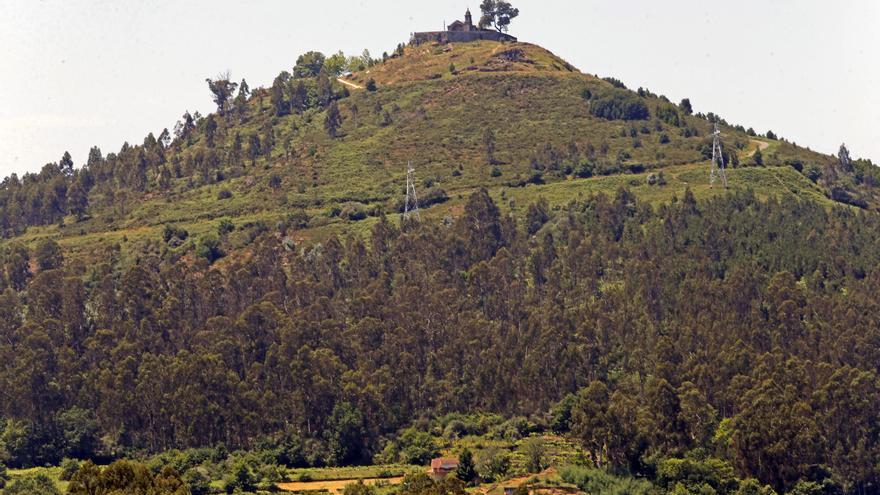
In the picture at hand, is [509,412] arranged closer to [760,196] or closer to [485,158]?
[760,196]

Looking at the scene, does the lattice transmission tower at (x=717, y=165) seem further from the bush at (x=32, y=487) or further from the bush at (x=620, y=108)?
the bush at (x=32, y=487)

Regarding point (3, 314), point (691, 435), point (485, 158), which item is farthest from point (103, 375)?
point (485, 158)

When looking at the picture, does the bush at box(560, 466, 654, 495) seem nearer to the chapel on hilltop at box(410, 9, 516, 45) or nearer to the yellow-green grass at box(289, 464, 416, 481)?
the yellow-green grass at box(289, 464, 416, 481)

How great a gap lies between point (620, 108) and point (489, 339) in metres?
64.2

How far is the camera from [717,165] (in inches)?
5871

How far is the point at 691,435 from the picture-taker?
92.1 meters

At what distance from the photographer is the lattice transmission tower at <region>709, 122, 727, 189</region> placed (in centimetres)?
14175

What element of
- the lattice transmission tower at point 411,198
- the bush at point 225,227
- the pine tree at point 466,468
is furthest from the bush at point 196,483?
the bush at point 225,227

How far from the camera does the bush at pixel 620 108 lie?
Answer: 168125 millimetres

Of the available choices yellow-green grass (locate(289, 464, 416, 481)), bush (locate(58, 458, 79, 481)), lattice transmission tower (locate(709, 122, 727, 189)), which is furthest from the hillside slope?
yellow-green grass (locate(289, 464, 416, 481))

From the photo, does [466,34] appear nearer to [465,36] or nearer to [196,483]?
[465,36]

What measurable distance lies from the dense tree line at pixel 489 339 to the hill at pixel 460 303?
0.79ft

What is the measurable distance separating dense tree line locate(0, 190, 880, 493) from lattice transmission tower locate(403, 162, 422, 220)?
433 cm

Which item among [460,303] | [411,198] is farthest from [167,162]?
[460,303]
